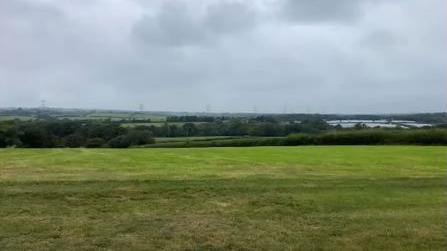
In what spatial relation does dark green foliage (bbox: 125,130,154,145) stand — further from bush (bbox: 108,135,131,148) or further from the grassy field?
the grassy field

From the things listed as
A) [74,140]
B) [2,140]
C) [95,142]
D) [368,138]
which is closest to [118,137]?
[95,142]

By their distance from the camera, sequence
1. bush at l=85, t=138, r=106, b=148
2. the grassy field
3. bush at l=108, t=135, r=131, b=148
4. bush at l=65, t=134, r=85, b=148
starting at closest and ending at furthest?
1. the grassy field
2. bush at l=65, t=134, r=85, b=148
3. bush at l=108, t=135, r=131, b=148
4. bush at l=85, t=138, r=106, b=148

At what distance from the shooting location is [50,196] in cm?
919

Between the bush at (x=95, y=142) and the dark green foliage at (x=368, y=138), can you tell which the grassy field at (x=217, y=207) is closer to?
the bush at (x=95, y=142)

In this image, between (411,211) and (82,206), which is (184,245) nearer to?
(82,206)

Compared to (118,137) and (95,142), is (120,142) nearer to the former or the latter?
(118,137)

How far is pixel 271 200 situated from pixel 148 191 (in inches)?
94.6

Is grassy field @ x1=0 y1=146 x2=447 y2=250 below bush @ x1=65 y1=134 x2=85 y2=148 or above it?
above

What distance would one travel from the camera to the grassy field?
22.8 ft

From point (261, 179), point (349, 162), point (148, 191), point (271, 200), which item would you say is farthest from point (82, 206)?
point (349, 162)

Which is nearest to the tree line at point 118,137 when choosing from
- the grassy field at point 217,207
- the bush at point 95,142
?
the bush at point 95,142

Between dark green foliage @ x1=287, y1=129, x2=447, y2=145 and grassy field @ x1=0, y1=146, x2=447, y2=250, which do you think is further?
dark green foliage @ x1=287, y1=129, x2=447, y2=145

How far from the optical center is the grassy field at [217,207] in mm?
6945

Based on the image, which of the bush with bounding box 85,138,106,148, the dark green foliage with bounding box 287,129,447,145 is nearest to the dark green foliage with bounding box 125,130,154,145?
the bush with bounding box 85,138,106,148
